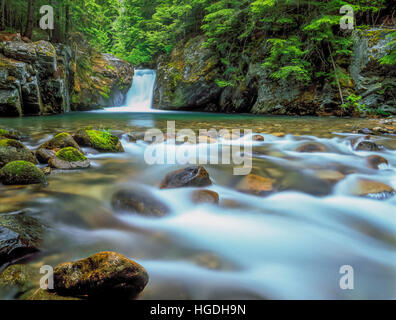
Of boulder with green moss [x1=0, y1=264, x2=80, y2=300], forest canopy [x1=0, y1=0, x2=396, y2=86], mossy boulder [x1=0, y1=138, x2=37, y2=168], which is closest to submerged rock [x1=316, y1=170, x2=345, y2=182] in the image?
boulder with green moss [x1=0, y1=264, x2=80, y2=300]

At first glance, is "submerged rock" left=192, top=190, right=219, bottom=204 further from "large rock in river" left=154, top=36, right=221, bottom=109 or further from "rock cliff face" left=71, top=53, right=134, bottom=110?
"rock cliff face" left=71, top=53, right=134, bottom=110

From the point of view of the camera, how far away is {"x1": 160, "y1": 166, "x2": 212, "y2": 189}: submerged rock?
2.74m

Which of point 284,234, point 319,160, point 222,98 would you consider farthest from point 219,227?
point 222,98

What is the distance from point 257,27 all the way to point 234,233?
12.2m

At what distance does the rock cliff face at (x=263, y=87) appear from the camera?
8734 millimetres

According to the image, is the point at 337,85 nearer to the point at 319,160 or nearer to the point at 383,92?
the point at 383,92

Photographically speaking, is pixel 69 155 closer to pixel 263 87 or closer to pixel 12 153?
pixel 12 153

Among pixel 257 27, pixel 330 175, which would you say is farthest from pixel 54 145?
pixel 257 27

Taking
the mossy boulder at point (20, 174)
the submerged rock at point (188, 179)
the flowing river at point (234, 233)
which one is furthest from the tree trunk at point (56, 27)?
the submerged rock at point (188, 179)

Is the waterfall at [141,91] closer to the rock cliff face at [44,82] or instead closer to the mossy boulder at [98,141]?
the rock cliff face at [44,82]

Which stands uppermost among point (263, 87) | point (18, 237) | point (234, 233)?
point (263, 87)

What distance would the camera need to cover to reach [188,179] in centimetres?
276

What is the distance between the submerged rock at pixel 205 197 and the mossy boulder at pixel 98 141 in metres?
2.27

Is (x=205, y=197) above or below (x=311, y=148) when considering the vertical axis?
below
